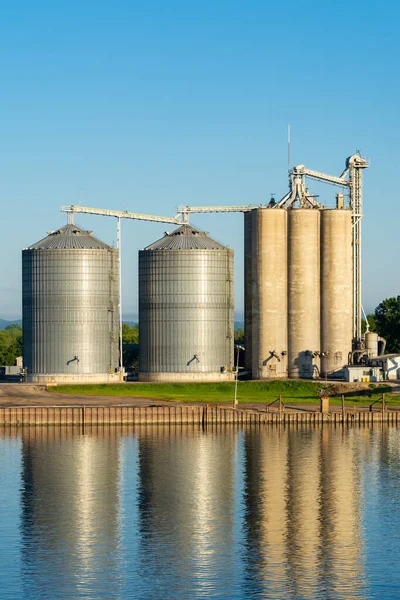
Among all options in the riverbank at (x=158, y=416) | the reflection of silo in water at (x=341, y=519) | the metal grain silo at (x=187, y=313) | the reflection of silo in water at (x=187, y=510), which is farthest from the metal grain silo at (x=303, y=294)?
the reflection of silo in water at (x=341, y=519)

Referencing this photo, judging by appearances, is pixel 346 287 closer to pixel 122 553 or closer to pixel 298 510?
pixel 298 510

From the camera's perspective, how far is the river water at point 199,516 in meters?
68.9

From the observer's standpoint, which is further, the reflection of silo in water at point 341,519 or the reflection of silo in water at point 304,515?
the reflection of silo in water at point 304,515

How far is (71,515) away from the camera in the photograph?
86.8 meters

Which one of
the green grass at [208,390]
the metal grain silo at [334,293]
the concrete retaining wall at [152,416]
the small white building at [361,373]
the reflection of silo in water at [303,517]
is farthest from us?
the metal grain silo at [334,293]

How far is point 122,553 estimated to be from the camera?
75125mm

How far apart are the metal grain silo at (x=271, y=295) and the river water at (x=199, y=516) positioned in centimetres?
4609

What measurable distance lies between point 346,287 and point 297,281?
7.45 meters

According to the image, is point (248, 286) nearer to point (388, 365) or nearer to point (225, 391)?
point (225, 391)

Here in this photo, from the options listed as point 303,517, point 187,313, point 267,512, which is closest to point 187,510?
point 267,512

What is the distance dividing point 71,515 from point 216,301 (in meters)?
92.7

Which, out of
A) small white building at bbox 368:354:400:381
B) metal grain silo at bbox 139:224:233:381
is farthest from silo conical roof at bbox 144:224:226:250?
small white building at bbox 368:354:400:381

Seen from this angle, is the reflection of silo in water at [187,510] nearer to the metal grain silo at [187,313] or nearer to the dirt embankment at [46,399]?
the dirt embankment at [46,399]

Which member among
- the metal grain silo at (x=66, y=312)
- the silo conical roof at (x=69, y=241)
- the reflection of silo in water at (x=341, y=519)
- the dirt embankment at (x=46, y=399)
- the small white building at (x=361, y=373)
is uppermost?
the silo conical roof at (x=69, y=241)
